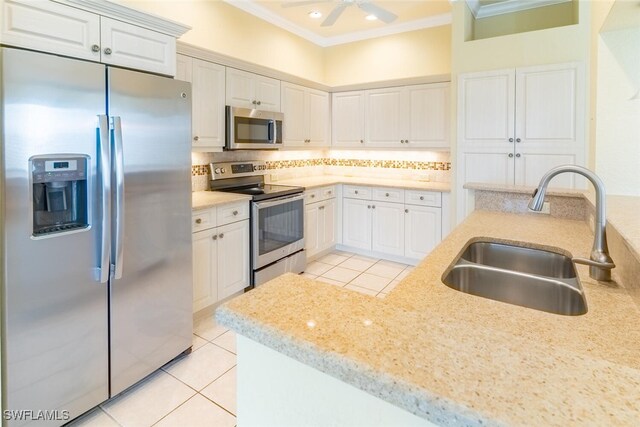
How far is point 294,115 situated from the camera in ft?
14.0

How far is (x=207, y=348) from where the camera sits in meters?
2.49

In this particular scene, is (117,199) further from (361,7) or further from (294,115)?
(294,115)

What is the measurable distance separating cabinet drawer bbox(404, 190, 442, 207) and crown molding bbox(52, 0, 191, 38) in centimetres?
284

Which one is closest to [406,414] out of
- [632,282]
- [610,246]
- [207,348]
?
[632,282]

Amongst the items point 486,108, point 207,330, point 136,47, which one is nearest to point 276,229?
point 207,330

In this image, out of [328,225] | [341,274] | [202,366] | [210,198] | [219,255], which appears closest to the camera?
[202,366]

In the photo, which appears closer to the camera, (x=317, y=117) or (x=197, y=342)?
(x=197, y=342)

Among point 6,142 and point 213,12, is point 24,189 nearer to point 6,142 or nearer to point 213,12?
point 6,142

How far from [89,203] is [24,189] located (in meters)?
0.26

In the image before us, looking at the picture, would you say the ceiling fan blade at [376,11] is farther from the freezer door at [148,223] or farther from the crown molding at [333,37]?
the freezer door at [148,223]

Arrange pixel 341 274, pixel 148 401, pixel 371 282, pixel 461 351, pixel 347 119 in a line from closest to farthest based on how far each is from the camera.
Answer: pixel 461 351 → pixel 148 401 → pixel 371 282 → pixel 341 274 → pixel 347 119

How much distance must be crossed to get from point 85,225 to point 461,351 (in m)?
1.81

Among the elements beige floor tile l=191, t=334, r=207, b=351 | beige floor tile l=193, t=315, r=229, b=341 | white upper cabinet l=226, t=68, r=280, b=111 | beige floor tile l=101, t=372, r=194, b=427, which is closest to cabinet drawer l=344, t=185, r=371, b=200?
white upper cabinet l=226, t=68, r=280, b=111

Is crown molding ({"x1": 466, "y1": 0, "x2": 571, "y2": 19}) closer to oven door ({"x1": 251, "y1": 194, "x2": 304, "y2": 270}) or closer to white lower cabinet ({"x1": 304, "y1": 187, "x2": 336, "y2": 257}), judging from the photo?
white lower cabinet ({"x1": 304, "y1": 187, "x2": 336, "y2": 257})
